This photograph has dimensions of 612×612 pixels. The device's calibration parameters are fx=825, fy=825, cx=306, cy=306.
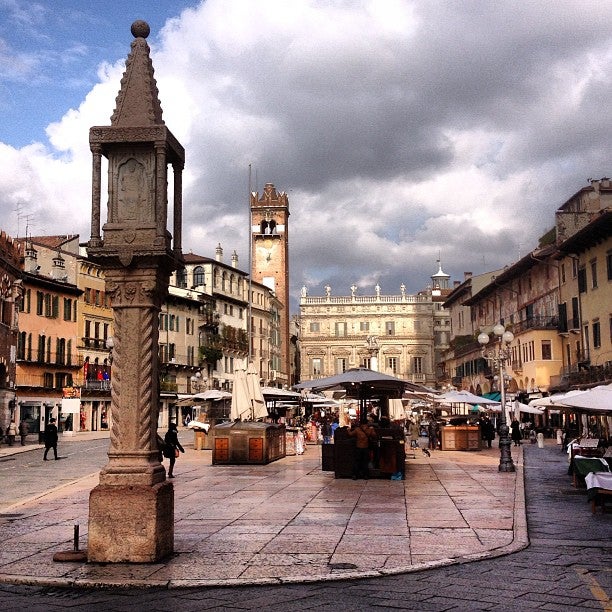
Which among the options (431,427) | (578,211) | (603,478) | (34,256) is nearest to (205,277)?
(34,256)

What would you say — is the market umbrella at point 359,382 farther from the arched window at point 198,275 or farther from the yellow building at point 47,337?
the arched window at point 198,275

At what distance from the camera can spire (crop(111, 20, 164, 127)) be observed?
1033cm

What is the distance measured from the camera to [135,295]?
9.96 metres

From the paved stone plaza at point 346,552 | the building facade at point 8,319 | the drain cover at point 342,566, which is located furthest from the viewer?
the building facade at point 8,319

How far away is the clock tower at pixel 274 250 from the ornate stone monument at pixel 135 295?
9514 centimetres

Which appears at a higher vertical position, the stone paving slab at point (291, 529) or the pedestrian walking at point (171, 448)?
the pedestrian walking at point (171, 448)

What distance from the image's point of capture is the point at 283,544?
10289 millimetres

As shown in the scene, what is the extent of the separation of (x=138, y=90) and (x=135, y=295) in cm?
263

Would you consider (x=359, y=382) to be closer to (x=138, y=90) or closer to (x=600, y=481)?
(x=600, y=481)

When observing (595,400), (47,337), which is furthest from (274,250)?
(595,400)

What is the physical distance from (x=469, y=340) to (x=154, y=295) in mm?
69730

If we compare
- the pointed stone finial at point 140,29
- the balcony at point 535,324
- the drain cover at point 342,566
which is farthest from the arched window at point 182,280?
the drain cover at point 342,566

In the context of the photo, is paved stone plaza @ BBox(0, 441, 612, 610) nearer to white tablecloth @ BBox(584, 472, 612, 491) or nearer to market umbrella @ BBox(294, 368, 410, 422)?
white tablecloth @ BBox(584, 472, 612, 491)

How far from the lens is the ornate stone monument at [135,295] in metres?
9.29
